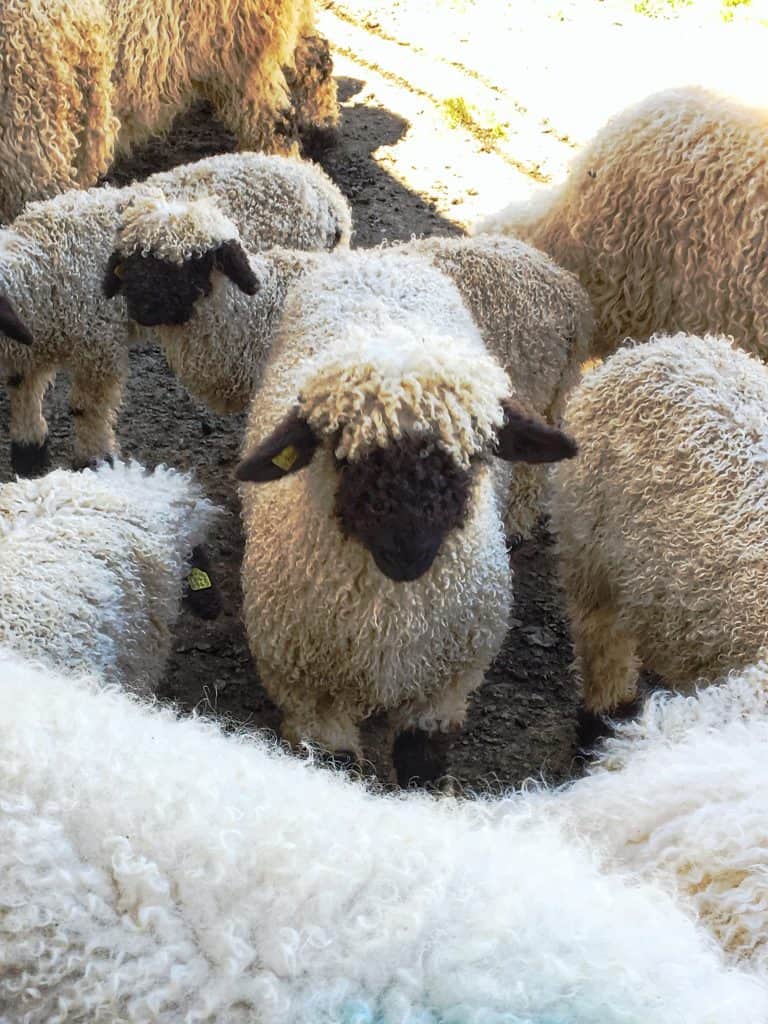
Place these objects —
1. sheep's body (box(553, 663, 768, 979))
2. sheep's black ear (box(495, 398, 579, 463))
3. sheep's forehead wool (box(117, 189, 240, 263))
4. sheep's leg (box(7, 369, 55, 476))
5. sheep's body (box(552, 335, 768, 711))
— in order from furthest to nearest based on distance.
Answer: sheep's leg (box(7, 369, 55, 476)) → sheep's forehead wool (box(117, 189, 240, 263)) → sheep's body (box(552, 335, 768, 711)) → sheep's black ear (box(495, 398, 579, 463)) → sheep's body (box(553, 663, 768, 979))

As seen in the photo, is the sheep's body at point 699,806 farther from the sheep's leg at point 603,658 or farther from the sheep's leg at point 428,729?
the sheep's leg at point 603,658

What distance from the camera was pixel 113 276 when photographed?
4.18 meters

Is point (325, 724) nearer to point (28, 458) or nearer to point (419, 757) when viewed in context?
point (419, 757)

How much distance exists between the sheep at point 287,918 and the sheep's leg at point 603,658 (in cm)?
185

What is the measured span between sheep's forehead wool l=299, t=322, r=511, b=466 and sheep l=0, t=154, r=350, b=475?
55.8 inches

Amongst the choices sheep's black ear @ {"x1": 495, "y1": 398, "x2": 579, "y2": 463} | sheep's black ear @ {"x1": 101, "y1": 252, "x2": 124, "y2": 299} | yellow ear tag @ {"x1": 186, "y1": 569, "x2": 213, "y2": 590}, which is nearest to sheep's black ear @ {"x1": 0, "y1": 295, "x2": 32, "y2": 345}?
sheep's black ear @ {"x1": 101, "y1": 252, "x2": 124, "y2": 299}

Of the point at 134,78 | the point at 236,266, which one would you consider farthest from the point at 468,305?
the point at 134,78

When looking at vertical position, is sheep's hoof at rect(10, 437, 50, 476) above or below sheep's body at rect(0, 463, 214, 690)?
below

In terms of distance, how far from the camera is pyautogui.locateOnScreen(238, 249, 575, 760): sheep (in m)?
2.75

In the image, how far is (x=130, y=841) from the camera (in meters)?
1.62

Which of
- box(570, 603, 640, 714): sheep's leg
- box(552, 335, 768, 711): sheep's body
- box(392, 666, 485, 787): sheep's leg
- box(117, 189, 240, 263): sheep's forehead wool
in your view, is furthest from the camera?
box(117, 189, 240, 263): sheep's forehead wool

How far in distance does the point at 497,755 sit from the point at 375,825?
2.11m

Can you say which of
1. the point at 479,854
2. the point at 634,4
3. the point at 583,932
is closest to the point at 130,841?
the point at 479,854

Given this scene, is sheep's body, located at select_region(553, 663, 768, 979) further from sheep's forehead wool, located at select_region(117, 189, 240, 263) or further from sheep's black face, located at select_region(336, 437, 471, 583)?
sheep's forehead wool, located at select_region(117, 189, 240, 263)
